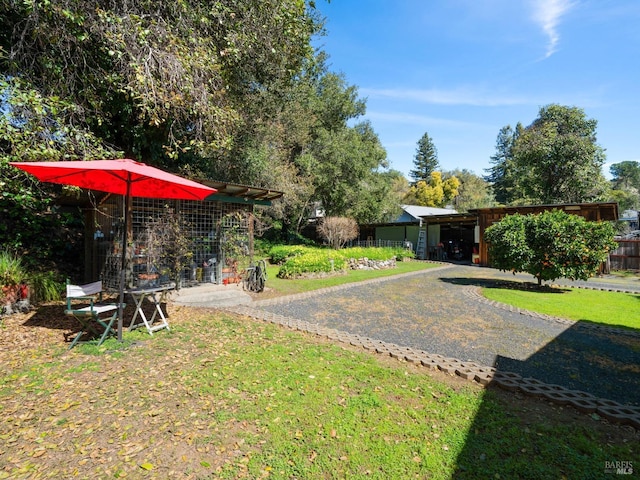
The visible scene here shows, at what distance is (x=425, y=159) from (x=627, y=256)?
148 feet

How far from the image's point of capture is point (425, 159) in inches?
2259

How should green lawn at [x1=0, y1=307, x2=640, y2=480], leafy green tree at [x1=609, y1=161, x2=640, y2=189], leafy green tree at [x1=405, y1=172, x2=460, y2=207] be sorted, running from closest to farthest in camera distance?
green lawn at [x1=0, y1=307, x2=640, y2=480]
leafy green tree at [x1=405, y1=172, x2=460, y2=207]
leafy green tree at [x1=609, y1=161, x2=640, y2=189]

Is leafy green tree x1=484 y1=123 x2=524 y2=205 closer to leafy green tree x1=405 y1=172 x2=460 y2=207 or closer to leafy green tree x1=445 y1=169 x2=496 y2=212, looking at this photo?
leafy green tree x1=445 y1=169 x2=496 y2=212

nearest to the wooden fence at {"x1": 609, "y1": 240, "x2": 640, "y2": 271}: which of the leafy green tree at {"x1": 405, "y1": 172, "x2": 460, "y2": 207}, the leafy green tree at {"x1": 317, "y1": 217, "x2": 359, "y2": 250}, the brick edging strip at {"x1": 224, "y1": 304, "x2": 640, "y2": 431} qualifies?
the leafy green tree at {"x1": 317, "y1": 217, "x2": 359, "y2": 250}

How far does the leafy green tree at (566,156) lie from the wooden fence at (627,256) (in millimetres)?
6177

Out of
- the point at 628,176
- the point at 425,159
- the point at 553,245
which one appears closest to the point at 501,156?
the point at 425,159

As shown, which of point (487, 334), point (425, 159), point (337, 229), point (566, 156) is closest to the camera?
point (487, 334)

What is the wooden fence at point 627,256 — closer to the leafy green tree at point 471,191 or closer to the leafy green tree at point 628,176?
the leafy green tree at point 471,191

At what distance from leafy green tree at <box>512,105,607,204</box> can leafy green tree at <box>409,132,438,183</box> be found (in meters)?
35.1

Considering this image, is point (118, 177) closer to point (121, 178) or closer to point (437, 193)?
point (121, 178)

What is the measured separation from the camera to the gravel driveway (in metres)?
3.76

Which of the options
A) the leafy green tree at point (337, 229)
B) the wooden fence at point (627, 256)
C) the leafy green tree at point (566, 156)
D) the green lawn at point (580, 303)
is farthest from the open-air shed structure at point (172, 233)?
the leafy green tree at point (566, 156)

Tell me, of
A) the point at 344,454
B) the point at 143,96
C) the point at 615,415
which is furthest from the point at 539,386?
the point at 143,96

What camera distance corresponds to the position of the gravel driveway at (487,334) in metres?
3.76
